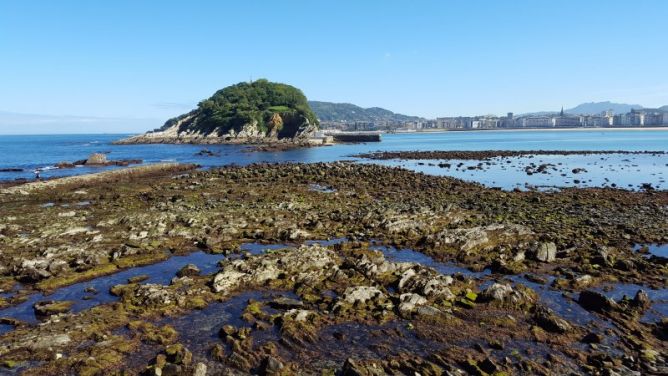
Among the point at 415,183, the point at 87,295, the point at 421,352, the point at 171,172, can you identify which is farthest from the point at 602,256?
the point at 171,172

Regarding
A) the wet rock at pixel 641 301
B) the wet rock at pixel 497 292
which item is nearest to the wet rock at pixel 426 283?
the wet rock at pixel 497 292

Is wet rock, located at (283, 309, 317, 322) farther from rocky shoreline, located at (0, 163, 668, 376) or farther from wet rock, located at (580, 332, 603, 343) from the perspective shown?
wet rock, located at (580, 332, 603, 343)

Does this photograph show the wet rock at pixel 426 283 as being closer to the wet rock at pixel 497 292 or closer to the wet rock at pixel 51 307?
the wet rock at pixel 497 292

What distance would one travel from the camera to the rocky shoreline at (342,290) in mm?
12578

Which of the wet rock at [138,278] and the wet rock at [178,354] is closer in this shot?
the wet rock at [178,354]

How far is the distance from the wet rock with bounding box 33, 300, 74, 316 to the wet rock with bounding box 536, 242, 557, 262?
21.4m

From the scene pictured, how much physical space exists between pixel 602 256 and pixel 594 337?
8640 mm

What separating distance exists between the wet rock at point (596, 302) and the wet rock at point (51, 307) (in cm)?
1988

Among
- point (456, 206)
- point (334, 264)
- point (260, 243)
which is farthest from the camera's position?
point (456, 206)

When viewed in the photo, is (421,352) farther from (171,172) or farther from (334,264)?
(171,172)

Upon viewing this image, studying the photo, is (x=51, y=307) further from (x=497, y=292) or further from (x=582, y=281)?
(x=582, y=281)

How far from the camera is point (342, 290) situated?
17.7 metres

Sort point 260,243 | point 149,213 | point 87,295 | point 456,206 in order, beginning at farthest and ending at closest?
point 456,206
point 149,213
point 260,243
point 87,295

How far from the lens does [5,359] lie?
40.5ft
